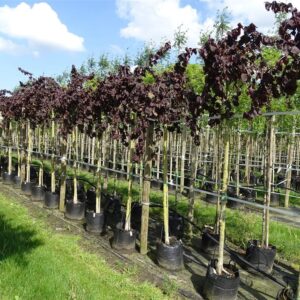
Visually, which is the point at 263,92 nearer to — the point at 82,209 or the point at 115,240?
the point at 115,240

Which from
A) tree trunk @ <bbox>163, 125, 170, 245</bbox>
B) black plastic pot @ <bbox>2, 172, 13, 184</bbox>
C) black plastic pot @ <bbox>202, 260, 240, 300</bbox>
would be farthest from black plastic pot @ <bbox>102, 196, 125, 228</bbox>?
black plastic pot @ <bbox>2, 172, 13, 184</bbox>

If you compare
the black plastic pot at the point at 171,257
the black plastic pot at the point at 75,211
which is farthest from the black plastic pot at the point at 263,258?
the black plastic pot at the point at 75,211

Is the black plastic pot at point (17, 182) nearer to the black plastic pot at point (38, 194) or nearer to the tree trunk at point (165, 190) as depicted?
the black plastic pot at point (38, 194)

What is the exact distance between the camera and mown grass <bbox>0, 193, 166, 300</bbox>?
434 centimetres

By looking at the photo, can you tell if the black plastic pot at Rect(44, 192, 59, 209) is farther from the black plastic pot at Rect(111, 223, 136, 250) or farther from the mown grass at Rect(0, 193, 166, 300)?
A: the black plastic pot at Rect(111, 223, 136, 250)

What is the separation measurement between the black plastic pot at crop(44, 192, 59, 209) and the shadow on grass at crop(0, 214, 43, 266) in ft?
5.71

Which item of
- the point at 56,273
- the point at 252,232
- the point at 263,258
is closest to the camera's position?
the point at 56,273

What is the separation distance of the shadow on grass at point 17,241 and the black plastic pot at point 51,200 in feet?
5.71

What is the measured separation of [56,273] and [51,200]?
4.36 meters

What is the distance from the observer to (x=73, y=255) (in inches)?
228

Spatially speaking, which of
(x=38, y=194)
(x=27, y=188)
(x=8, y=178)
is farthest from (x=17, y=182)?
(x=38, y=194)

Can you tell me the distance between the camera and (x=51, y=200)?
29.4ft

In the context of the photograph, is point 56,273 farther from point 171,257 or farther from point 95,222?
point 95,222

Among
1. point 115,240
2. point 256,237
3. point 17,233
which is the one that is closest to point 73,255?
point 115,240
